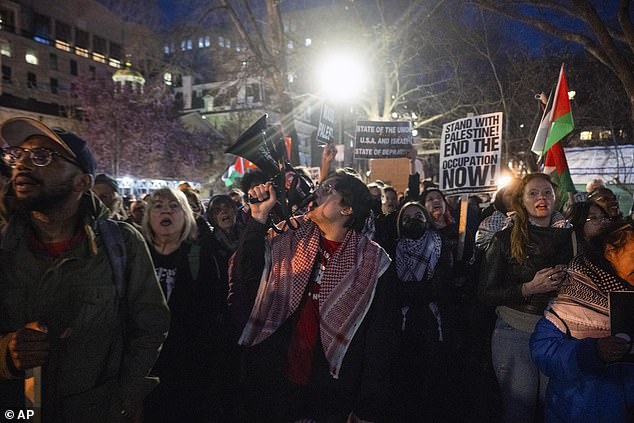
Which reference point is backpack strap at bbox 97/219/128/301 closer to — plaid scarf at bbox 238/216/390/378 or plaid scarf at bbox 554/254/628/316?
plaid scarf at bbox 238/216/390/378

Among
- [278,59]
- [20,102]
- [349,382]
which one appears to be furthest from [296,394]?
[20,102]

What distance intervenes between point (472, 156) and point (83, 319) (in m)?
5.49

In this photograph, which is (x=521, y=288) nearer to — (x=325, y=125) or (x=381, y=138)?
(x=325, y=125)

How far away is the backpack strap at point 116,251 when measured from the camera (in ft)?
7.64

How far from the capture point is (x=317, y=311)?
287 cm

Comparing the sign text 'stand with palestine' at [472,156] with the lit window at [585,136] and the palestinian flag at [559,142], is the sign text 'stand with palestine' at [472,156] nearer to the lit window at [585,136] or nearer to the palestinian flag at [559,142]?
the palestinian flag at [559,142]

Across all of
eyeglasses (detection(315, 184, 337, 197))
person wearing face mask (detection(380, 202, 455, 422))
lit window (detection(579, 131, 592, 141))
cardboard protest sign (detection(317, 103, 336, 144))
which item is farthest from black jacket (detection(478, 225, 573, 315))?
lit window (detection(579, 131, 592, 141))

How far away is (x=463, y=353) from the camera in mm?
5945

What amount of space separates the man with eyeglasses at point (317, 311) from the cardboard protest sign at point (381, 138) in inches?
327

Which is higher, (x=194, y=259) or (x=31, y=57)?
(x=31, y=57)

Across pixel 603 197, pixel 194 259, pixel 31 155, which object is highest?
pixel 31 155

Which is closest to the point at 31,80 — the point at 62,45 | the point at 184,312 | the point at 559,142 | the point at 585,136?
the point at 62,45

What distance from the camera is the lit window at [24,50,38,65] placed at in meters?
56.9

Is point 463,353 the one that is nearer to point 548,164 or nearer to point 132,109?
point 548,164
